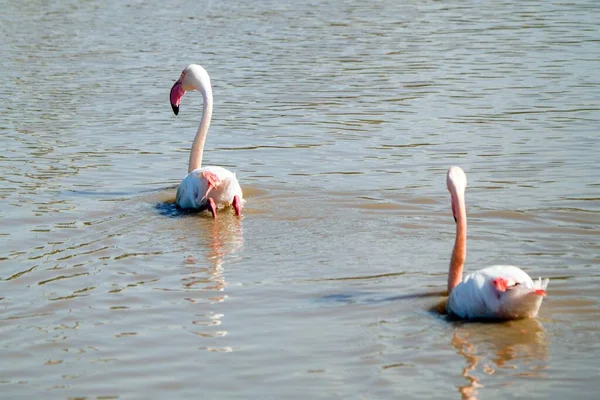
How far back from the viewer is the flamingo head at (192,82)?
1053 cm

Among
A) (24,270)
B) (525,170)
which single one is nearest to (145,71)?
(525,170)

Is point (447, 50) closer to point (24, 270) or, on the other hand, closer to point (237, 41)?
point (237, 41)

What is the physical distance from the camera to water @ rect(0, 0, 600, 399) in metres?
5.75

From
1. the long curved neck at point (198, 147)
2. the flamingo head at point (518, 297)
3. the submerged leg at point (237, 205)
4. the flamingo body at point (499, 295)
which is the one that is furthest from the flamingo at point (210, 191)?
the flamingo head at point (518, 297)

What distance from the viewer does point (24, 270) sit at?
25.0 feet

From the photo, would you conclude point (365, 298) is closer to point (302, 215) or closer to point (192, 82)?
point (302, 215)

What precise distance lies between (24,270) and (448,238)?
10.2ft

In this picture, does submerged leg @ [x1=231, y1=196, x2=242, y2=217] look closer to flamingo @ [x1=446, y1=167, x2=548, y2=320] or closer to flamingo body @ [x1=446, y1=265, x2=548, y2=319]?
flamingo @ [x1=446, y1=167, x2=548, y2=320]

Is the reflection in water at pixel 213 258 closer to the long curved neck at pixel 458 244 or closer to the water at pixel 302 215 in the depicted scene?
the water at pixel 302 215

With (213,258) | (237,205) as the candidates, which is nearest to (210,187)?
(237,205)

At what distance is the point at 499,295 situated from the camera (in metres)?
6.02

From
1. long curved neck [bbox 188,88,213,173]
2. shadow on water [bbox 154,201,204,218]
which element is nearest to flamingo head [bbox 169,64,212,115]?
long curved neck [bbox 188,88,213,173]

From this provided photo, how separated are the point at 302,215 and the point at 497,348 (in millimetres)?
3464

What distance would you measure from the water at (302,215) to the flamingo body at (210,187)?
181mm
